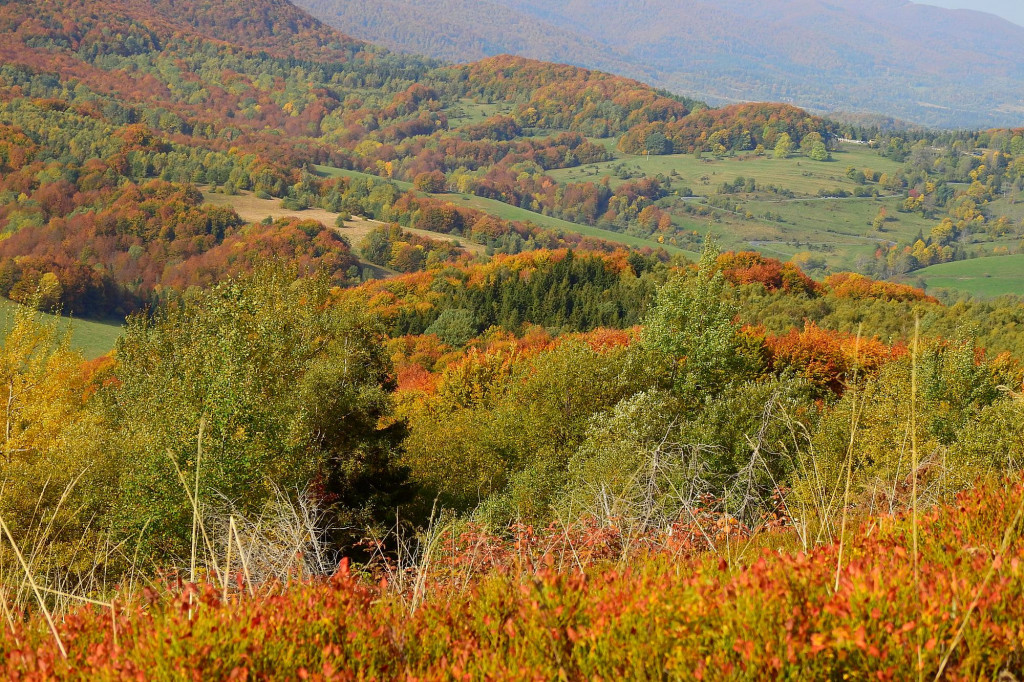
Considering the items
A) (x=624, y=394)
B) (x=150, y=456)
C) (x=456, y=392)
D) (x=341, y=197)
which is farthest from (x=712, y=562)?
(x=341, y=197)

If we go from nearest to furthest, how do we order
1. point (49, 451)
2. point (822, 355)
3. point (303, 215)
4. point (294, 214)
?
point (49, 451) < point (822, 355) < point (294, 214) < point (303, 215)

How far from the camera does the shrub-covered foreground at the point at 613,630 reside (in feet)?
9.85

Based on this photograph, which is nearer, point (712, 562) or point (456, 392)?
point (712, 562)

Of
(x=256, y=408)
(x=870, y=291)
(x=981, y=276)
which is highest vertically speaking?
(x=981, y=276)

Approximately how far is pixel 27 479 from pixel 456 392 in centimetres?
2889

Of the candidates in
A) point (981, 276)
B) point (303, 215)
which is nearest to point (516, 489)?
point (981, 276)

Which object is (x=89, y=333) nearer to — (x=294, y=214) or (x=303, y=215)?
(x=294, y=214)

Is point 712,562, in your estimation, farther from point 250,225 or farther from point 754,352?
point 250,225

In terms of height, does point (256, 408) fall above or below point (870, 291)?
above

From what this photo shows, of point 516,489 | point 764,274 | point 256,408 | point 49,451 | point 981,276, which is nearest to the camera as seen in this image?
point 256,408

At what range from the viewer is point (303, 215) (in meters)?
155

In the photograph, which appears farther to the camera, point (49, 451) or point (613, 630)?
point (49, 451)

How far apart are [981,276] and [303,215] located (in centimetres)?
12606

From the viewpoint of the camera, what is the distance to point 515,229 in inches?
6565
